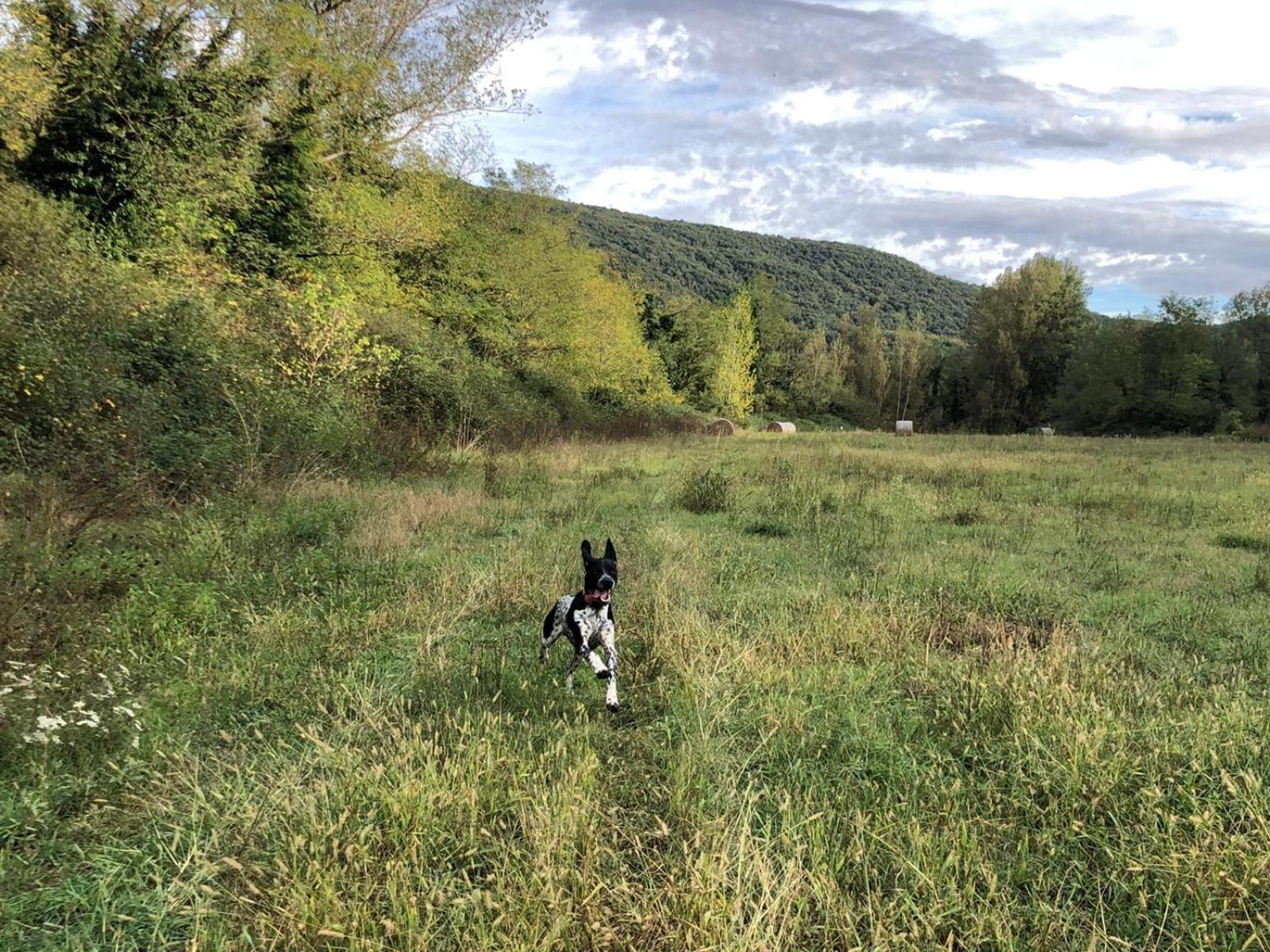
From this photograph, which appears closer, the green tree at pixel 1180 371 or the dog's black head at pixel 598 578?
the dog's black head at pixel 598 578

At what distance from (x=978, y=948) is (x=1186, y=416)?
2292 inches

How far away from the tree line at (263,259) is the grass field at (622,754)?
9.78ft

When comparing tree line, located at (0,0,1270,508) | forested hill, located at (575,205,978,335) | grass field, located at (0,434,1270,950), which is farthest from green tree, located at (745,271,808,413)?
grass field, located at (0,434,1270,950)

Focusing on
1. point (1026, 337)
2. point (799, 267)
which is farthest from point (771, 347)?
point (799, 267)

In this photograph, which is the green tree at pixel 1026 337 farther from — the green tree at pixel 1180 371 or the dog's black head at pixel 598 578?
the dog's black head at pixel 598 578

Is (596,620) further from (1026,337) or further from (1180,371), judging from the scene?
(1026,337)

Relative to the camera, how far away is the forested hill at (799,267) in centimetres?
12750

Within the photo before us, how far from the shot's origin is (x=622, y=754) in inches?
134

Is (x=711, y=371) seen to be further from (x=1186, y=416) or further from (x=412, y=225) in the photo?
(x=412, y=225)

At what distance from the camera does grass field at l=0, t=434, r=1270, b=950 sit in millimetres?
2322

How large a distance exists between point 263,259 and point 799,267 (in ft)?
554

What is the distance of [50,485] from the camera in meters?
6.21

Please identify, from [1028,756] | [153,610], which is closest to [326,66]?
[153,610]

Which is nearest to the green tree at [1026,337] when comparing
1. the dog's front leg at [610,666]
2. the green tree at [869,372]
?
the green tree at [869,372]
